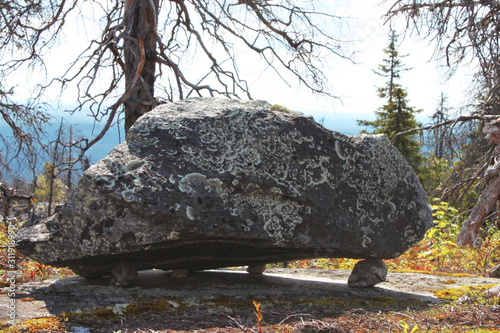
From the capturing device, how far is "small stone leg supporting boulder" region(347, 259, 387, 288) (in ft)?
16.8

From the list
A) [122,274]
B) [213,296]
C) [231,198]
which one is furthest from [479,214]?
[122,274]

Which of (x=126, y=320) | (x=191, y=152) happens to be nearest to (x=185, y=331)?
(x=126, y=320)

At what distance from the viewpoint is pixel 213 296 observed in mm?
4480

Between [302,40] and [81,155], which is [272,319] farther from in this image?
[302,40]

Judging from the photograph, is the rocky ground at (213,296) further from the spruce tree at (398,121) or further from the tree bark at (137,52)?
the spruce tree at (398,121)

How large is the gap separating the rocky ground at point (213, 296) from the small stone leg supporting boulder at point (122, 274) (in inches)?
4.2

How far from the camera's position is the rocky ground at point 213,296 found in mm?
3826

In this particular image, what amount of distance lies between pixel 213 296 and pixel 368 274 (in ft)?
6.48

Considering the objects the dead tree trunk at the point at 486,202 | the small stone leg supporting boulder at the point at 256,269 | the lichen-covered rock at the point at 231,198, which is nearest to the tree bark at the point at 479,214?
the dead tree trunk at the point at 486,202

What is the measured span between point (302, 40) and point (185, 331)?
6.89 meters

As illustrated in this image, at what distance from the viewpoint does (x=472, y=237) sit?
4.61m

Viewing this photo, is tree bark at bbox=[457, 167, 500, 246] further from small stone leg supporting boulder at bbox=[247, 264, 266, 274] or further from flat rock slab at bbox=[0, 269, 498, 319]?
small stone leg supporting boulder at bbox=[247, 264, 266, 274]

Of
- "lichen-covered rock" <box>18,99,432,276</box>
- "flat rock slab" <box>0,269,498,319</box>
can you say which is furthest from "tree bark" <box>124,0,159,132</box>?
"flat rock slab" <box>0,269,498,319</box>

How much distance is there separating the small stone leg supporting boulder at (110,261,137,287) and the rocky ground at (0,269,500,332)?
0.35ft
